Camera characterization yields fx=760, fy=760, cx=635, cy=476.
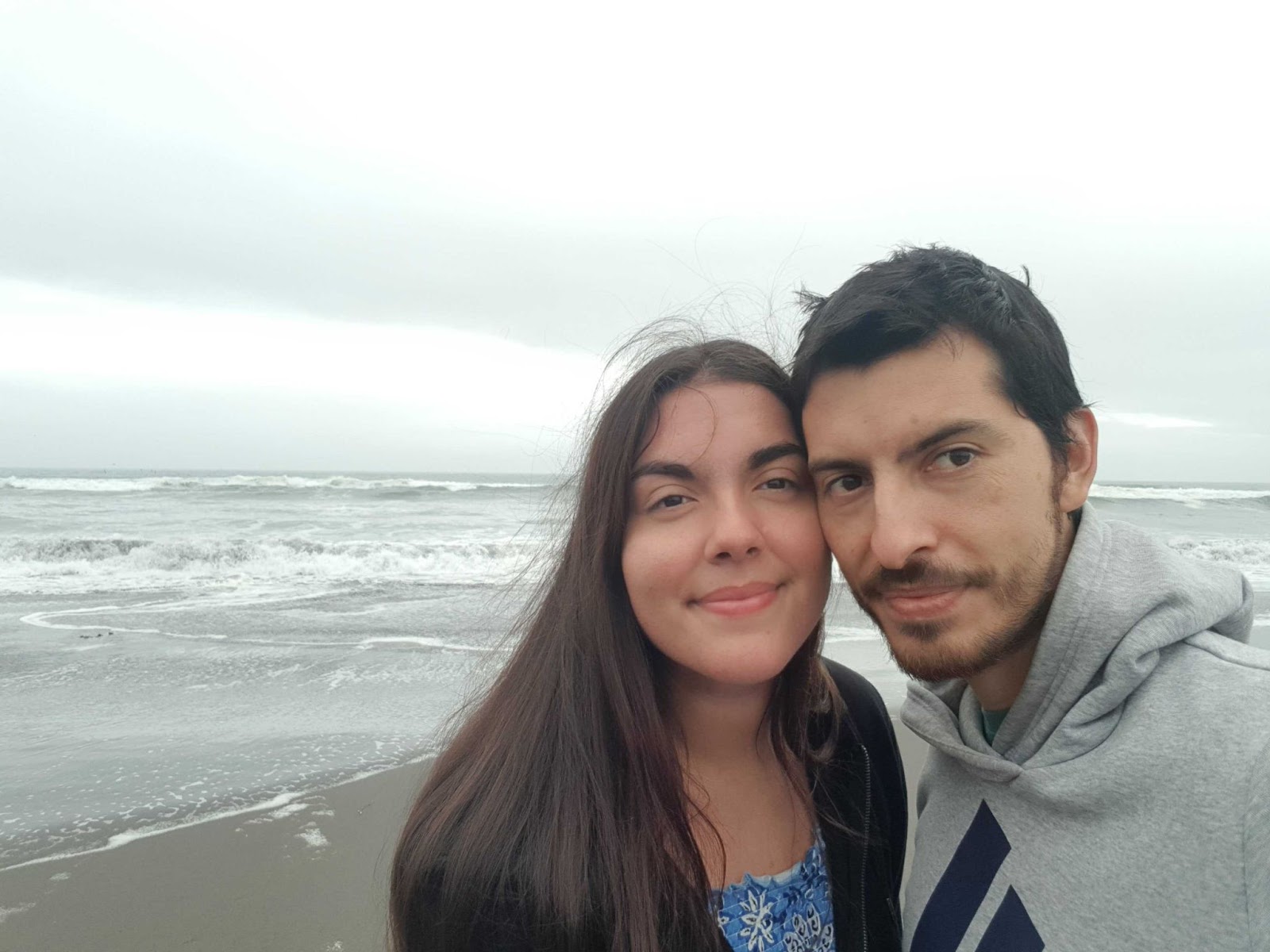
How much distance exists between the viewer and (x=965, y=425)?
1.88 m

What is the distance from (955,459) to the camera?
6.24ft

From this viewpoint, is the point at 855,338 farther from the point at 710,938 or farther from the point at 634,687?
the point at 710,938

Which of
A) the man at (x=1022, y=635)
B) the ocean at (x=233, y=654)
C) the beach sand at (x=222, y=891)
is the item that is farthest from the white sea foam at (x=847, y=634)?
the man at (x=1022, y=635)

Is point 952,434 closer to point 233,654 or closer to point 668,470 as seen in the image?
point 668,470

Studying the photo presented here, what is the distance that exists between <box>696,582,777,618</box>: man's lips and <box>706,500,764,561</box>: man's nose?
0.09 m

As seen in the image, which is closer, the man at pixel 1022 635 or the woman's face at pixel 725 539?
the man at pixel 1022 635

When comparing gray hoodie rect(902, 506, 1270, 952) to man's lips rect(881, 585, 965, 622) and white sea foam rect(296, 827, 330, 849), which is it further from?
white sea foam rect(296, 827, 330, 849)

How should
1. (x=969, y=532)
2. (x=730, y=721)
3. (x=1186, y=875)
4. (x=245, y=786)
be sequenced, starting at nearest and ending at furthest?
(x=1186, y=875) → (x=969, y=532) → (x=730, y=721) → (x=245, y=786)

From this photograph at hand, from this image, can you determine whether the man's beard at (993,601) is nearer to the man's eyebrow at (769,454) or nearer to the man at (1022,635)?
the man at (1022,635)

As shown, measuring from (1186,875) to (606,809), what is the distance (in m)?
1.25

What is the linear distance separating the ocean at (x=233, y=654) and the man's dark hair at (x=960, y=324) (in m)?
Answer: 1.21

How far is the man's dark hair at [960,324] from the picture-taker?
194 centimetres

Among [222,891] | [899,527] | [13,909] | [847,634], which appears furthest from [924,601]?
[847,634]

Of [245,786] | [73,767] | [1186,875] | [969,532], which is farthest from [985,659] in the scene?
[73,767]
